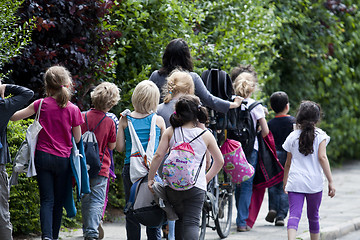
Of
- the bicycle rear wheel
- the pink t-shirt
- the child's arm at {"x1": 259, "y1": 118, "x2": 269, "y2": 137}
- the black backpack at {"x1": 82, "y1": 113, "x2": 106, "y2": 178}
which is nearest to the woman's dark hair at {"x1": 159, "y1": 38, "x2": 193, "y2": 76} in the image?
the black backpack at {"x1": 82, "y1": 113, "x2": 106, "y2": 178}

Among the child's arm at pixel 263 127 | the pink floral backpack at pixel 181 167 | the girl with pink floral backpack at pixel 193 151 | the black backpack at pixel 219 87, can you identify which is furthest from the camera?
the child's arm at pixel 263 127

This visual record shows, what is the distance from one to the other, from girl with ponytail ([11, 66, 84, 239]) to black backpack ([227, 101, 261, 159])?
87.8 inches

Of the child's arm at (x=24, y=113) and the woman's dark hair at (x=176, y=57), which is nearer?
the child's arm at (x=24, y=113)

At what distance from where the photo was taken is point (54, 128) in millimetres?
5605

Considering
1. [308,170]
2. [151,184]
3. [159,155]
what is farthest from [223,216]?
[159,155]

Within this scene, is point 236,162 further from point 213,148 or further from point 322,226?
point 322,226

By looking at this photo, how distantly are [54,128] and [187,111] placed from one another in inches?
48.4

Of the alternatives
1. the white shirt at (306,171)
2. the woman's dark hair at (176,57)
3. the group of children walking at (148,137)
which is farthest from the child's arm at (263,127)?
the woman's dark hair at (176,57)

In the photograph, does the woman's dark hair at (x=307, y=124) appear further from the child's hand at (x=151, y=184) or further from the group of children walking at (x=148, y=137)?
the child's hand at (x=151, y=184)

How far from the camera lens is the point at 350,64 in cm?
1628

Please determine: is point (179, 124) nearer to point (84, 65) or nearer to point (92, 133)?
point (92, 133)

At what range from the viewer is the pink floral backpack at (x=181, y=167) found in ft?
16.7

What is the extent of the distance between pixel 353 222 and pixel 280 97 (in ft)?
6.67

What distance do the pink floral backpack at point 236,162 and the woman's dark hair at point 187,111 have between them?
1.76m
